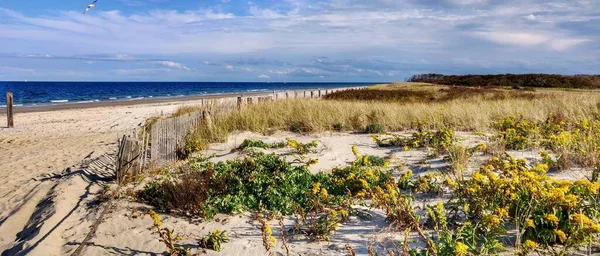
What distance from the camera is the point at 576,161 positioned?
647 cm

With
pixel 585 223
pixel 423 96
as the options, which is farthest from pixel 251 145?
pixel 423 96

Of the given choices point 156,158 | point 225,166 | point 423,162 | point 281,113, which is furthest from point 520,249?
point 281,113

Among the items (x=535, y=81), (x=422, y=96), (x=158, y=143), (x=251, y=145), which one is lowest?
(x=251, y=145)

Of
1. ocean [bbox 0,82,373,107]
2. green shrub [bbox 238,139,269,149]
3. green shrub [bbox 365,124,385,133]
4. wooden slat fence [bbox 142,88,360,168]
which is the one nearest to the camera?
wooden slat fence [bbox 142,88,360,168]

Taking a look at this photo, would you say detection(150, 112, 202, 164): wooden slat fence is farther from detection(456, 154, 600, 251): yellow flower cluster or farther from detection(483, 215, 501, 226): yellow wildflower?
detection(483, 215, 501, 226): yellow wildflower

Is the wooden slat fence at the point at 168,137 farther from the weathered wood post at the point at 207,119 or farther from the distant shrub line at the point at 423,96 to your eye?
the distant shrub line at the point at 423,96

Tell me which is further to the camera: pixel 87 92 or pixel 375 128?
pixel 87 92

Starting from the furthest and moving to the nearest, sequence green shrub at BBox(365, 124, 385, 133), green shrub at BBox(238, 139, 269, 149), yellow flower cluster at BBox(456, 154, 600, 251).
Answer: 1. green shrub at BBox(365, 124, 385, 133)
2. green shrub at BBox(238, 139, 269, 149)
3. yellow flower cluster at BBox(456, 154, 600, 251)

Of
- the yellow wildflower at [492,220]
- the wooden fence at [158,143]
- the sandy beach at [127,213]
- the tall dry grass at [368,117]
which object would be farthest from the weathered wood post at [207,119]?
the yellow wildflower at [492,220]

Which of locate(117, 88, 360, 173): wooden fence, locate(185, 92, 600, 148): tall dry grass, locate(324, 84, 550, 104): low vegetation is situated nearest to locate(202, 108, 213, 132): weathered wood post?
locate(117, 88, 360, 173): wooden fence

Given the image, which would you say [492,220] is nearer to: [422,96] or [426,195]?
[426,195]

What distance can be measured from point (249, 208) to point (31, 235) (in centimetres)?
249

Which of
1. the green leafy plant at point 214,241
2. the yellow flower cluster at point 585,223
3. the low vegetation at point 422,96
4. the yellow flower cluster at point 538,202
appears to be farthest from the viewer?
the low vegetation at point 422,96

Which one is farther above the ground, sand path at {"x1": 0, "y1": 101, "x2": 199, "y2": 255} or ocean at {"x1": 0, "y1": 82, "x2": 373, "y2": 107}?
ocean at {"x1": 0, "y1": 82, "x2": 373, "y2": 107}
